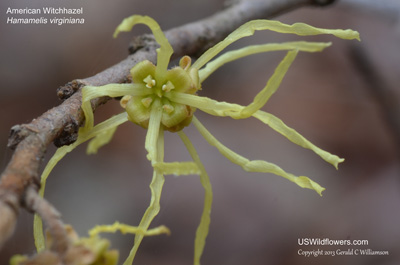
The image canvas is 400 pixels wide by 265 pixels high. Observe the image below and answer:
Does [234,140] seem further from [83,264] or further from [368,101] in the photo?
[83,264]

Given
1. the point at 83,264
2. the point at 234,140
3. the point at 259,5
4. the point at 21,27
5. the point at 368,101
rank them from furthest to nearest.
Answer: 1. the point at 368,101
2. the point at 234,140
3. the point at 21,27
4. the point at 259,5
5. the point at 83,264

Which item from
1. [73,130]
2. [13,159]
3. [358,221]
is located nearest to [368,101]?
[358,221]

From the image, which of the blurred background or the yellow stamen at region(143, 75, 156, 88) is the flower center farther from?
the blurred background

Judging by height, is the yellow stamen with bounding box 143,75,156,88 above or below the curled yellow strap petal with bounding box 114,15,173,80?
below

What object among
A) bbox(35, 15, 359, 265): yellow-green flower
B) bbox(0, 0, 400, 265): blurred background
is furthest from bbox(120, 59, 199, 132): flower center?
bbox(0, 0, 400, 265): blurred background

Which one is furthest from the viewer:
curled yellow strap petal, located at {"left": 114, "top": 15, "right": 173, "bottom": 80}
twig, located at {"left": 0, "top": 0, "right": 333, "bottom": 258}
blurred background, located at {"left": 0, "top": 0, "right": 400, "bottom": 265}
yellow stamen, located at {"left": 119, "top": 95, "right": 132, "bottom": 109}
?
blurred background, located at {"left": 0, "top": 0, "right": 400, "bottom": 265}

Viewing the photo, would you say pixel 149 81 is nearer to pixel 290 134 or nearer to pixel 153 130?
pixel 153 130

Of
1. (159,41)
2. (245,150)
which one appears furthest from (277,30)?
(245,150)
